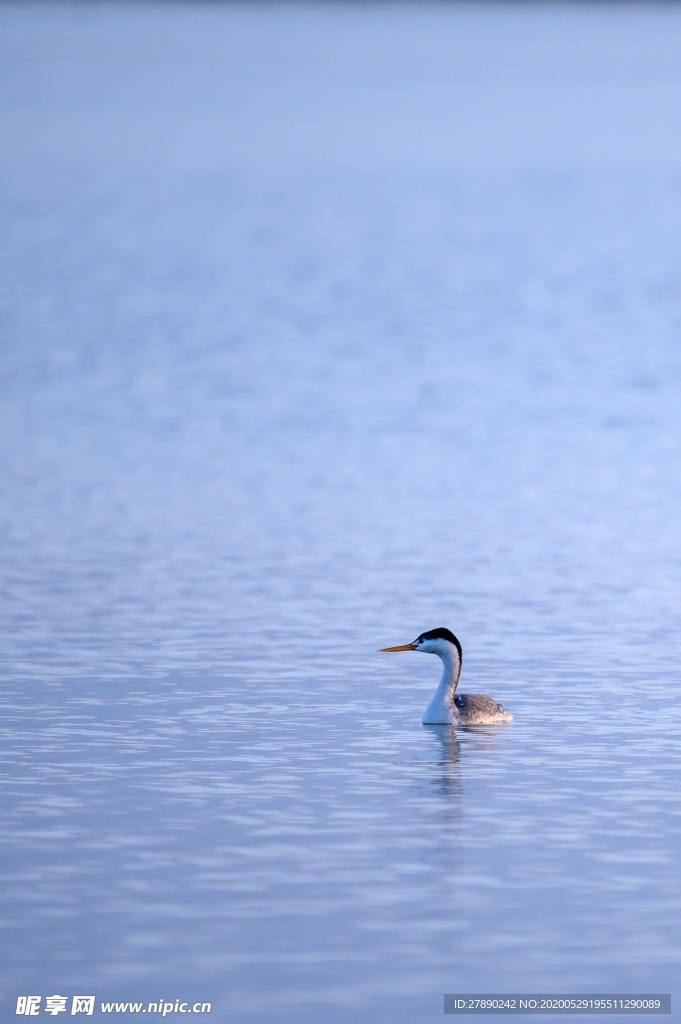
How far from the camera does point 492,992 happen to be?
40.1 ft

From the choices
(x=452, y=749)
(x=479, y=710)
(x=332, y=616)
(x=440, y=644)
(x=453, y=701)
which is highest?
(x=332, y=616)

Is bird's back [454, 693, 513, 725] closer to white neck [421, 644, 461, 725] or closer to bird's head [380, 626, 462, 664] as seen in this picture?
white neck [421, 644, 461, 725]

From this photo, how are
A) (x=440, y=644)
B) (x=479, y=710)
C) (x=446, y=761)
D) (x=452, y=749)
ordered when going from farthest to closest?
(x=440, y=644) → (x=479, y=710) → (x=452, y=749) → (x=446, y=761)

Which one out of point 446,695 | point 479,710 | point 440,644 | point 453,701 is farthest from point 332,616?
point 479,710

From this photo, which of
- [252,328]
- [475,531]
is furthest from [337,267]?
[475,531]

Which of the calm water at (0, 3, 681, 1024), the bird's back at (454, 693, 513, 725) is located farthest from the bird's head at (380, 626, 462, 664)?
the bird's back at (454, 693, 513, 725)

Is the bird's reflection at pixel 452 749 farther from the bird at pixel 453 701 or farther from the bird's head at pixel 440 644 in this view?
the bird's head at pixel 440 644

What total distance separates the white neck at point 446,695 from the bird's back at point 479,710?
0.08 m

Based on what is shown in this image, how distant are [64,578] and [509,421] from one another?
12637 mm

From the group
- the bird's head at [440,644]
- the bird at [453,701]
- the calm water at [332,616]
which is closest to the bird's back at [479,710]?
the bird at [453,701]

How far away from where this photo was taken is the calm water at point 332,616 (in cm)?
1312

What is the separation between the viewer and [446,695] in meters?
17.9

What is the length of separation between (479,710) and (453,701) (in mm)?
353

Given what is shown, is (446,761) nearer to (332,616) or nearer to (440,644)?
(440,644)
